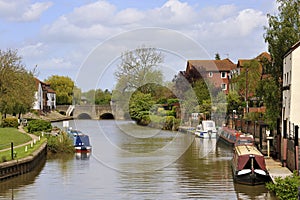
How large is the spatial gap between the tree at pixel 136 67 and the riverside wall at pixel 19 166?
752 cm

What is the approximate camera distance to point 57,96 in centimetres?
16188

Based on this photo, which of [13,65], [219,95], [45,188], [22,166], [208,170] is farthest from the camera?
[219,95]

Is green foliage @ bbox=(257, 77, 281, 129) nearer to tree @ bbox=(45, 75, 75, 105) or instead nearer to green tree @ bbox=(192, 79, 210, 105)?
green tree @ bbox=(192, 79, 210, 105)

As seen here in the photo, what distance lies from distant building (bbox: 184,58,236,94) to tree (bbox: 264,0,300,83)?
81.3 ft

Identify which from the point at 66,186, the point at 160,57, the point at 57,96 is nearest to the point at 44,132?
the point at 160,57

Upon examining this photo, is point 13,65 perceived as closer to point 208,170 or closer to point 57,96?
point 208,170

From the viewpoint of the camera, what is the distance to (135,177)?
34.4 m

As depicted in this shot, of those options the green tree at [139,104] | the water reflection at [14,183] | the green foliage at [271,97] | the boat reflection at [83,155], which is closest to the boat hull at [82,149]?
the boat reflection at [83,155]

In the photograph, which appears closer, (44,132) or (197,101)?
(44,132)

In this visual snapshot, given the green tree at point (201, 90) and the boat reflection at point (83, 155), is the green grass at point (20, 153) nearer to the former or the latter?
the boat reflection at point (83, 155)

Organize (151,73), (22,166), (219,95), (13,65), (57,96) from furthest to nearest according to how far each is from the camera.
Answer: (57,96)
(219,95)
(13,65)
(151,73)
(22,166)

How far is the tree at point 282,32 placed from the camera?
136 feet

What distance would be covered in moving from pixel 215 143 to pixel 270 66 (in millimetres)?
18851

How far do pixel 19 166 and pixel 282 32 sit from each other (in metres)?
20.9
